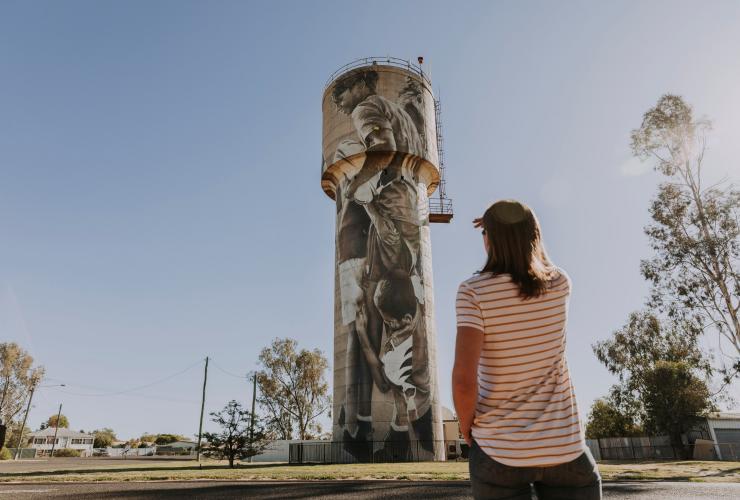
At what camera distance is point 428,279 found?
28.6 m

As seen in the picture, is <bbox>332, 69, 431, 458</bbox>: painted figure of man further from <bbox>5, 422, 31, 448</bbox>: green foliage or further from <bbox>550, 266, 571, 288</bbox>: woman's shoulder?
<bbox>5, 422, 31, 448</bbox>: green foliage

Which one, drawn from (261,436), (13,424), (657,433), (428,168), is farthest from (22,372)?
(657,433)

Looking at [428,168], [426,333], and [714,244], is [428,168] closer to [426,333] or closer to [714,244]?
[426,333]

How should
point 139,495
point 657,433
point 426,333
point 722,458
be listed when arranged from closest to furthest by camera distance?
point 139,495, point 426,333, point 722,458, point 657,433

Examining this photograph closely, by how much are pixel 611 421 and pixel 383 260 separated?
102ft

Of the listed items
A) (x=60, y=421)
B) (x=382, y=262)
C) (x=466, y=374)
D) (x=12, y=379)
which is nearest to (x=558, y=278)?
(x=466, y=374)

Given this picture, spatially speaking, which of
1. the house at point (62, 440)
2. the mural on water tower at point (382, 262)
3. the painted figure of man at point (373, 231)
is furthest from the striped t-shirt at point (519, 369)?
the house at point (62, 440)

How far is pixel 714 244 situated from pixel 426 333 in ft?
50.5

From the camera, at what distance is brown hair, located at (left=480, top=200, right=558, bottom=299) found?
2094 millimetres

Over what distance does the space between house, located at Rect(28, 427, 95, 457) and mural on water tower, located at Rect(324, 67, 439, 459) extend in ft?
196

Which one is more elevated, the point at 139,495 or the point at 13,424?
the point at 13,424

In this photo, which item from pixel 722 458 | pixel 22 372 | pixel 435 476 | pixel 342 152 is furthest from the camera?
pixel 22 372

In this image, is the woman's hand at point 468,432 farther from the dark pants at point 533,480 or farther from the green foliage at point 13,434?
the green foliage at point 13,434

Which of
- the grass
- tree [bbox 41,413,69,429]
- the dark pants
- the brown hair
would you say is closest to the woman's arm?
the dark pants
